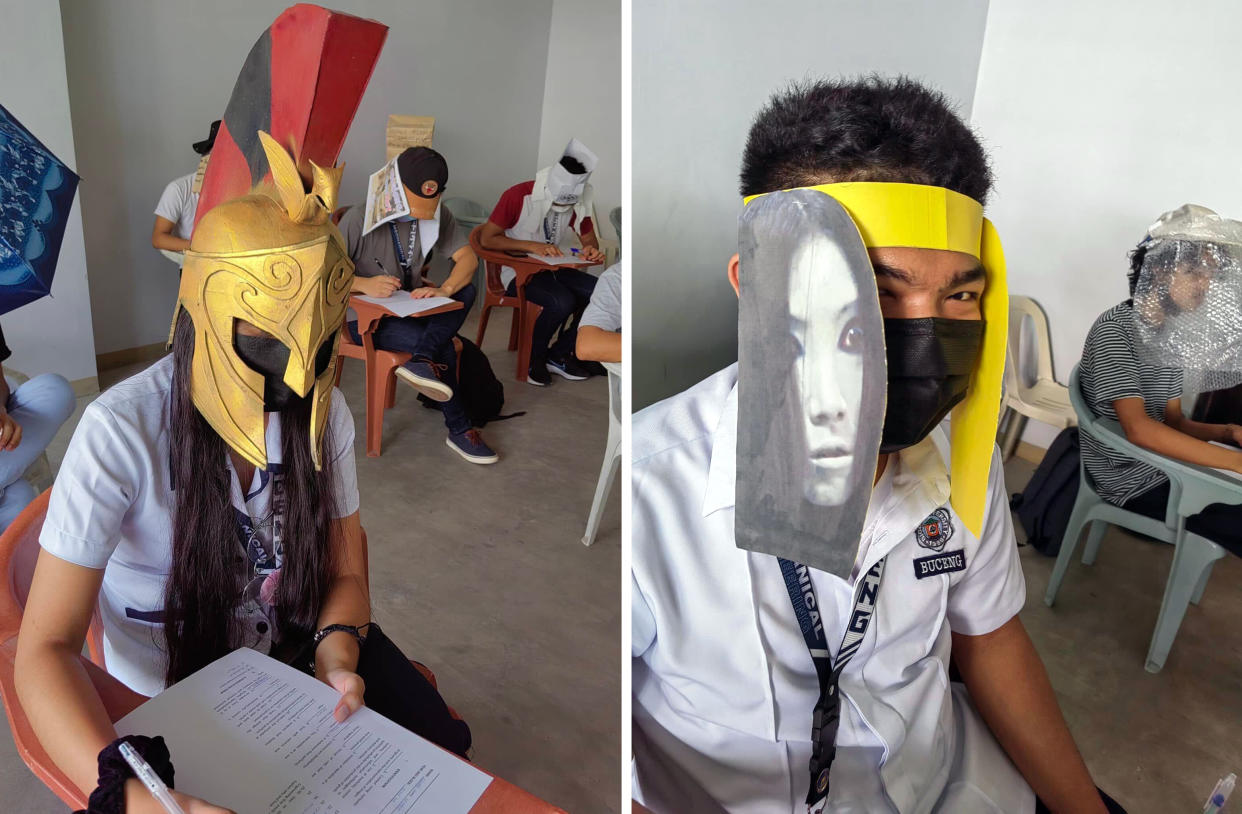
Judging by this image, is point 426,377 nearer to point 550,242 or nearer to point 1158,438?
point 550,242

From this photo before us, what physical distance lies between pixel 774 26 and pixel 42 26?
0.95 metres

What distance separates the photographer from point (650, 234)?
0.51 meters

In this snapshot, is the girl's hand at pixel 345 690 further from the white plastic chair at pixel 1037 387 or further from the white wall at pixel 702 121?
the white plastic chair at pixel 1037 387

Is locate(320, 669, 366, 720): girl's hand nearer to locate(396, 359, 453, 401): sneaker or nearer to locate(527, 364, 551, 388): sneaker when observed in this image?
locate(396, 359, 453, 401): sneaker

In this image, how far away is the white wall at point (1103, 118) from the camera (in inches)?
30.4

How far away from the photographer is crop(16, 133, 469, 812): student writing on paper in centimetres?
→ 62

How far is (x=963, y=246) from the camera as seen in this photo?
0.37 m

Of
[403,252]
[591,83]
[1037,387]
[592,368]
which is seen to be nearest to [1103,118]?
[1037,387]

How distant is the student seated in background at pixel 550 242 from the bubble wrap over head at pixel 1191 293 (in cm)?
208

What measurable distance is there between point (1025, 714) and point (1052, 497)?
799 mm

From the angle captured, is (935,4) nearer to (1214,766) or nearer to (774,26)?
(774,26)

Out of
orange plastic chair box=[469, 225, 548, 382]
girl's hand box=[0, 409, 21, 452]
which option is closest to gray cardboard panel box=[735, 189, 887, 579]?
girl's hand box=[0, 409, 21, 452]

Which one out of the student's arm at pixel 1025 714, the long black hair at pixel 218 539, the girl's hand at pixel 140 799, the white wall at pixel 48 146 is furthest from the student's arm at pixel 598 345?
the girl's hand at pixel 140 799

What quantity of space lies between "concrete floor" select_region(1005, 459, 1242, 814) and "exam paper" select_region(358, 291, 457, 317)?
3.96ft
